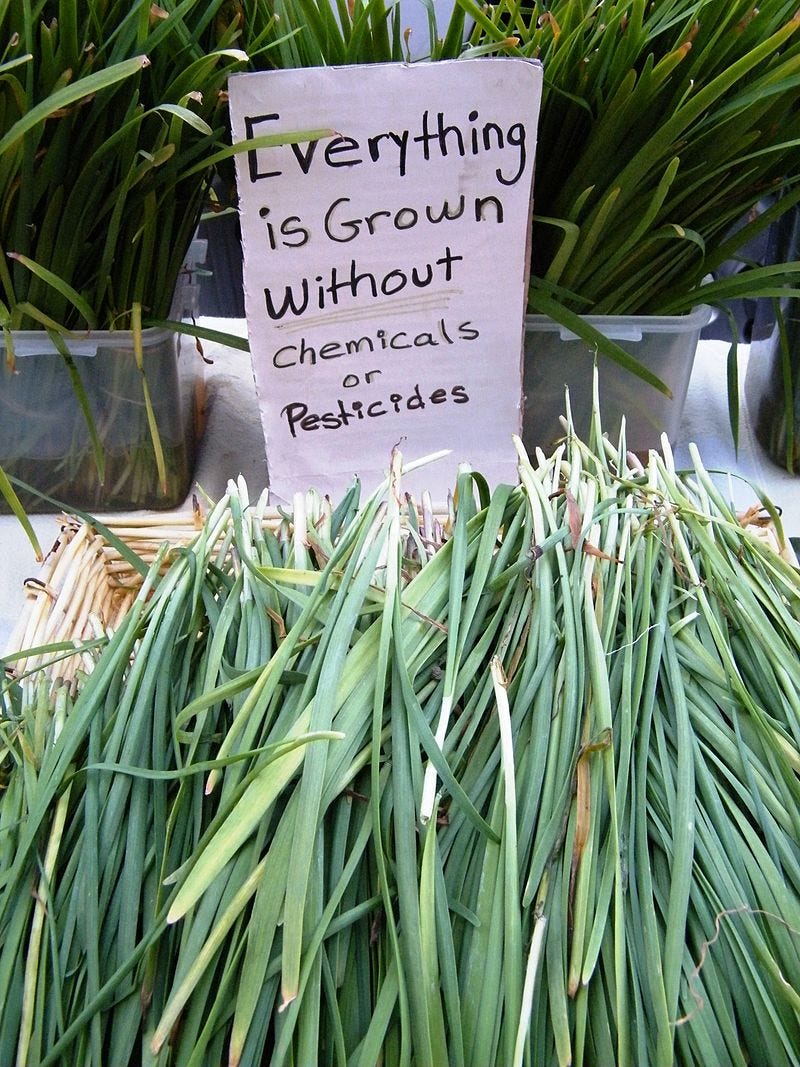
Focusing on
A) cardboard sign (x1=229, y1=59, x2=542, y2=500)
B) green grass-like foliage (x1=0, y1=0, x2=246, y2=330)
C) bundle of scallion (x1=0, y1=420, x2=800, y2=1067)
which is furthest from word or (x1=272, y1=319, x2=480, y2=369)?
bundle of scallion (x1=0, y1=420, x2=800, y2=1067)

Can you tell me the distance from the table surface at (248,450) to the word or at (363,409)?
55 millimetres

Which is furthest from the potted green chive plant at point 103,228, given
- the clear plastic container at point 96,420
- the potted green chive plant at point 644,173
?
the potted green chive plant at point 644,173

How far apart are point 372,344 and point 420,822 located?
37cm

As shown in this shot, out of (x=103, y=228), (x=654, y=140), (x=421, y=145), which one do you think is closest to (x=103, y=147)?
(x=103, y=228)

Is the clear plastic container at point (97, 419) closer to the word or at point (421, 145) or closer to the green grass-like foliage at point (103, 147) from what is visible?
the green grass-like foliage at point (103, 147)

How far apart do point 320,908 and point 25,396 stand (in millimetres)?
457

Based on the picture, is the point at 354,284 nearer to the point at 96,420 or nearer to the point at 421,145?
the point at 421,145

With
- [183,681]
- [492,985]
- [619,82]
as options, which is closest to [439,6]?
[619,82]

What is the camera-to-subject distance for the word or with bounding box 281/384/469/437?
2.04 feet

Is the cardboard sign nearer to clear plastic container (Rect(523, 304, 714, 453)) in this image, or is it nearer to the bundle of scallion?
clear plastic container (Rect(523, 304, 714, 453))

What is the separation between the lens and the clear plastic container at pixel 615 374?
0.65m

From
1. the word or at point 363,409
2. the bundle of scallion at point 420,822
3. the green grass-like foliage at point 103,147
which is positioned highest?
the green grass-like foliage at point 103,147

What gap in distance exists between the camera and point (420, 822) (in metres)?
0.31

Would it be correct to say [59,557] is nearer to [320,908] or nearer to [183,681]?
[183,681]
